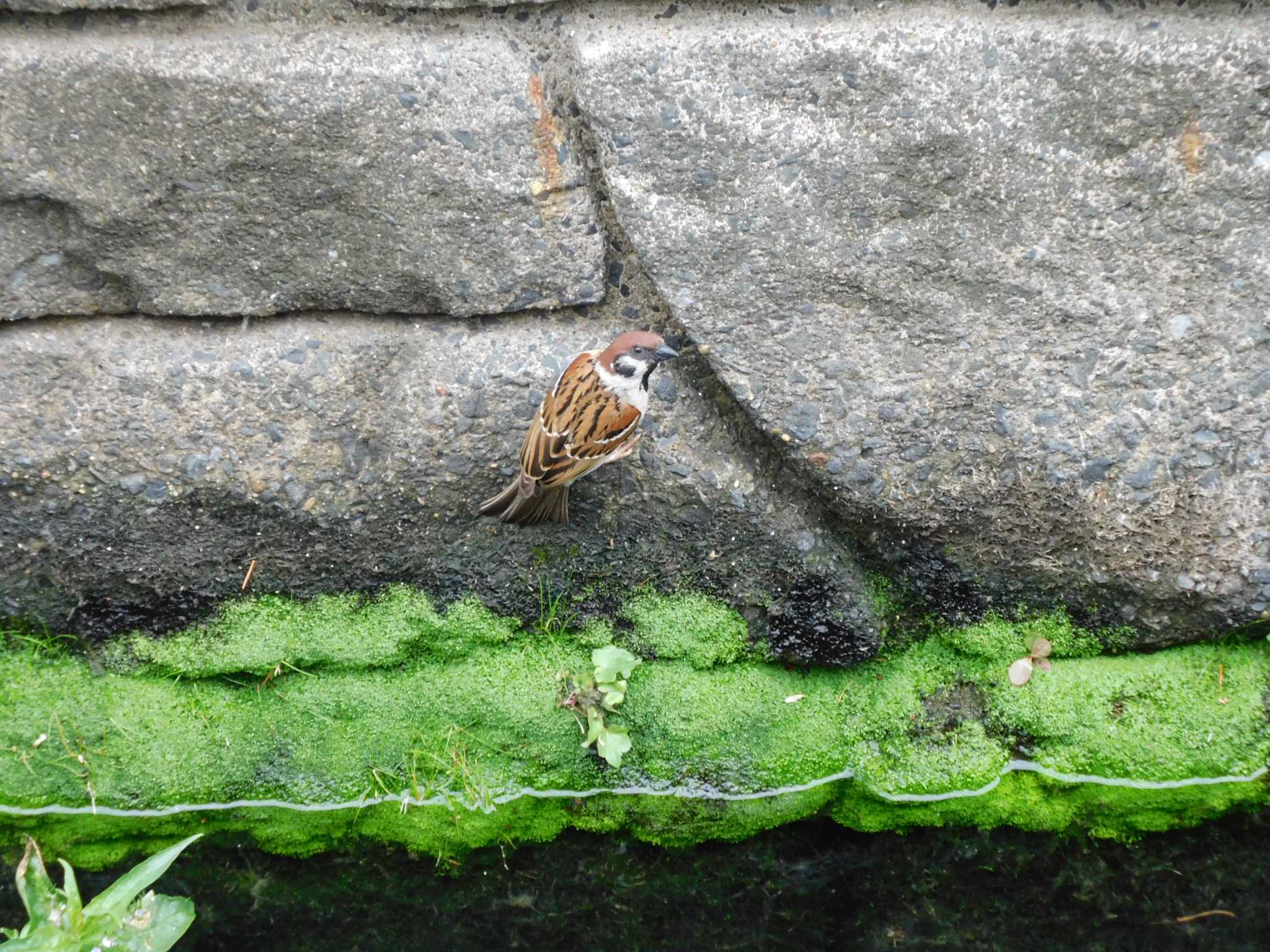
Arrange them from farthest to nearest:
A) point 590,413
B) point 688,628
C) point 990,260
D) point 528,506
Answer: point 688,628 < point 528,506 < point 990,260 < point 590,413

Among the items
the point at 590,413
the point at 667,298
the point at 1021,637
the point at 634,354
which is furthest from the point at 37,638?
the point at 1021,637

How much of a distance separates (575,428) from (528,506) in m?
0.32

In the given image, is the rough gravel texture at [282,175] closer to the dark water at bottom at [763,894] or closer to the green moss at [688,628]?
the green moss at [688,628]

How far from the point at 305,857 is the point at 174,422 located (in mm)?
1298

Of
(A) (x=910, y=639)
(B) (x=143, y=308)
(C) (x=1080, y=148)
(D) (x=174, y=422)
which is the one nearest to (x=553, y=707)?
(A) (x=910, y=639)

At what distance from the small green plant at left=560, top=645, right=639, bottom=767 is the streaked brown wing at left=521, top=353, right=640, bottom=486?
59 cm

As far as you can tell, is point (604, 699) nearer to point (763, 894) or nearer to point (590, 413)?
point (763, 894)

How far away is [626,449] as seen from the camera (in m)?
3.08

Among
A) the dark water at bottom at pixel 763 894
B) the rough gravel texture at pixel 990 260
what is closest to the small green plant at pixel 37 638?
the dark water at bottom at pixel 763 894

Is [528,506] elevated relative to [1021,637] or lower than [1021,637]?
elevated

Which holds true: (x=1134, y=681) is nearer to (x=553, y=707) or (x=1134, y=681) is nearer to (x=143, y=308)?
(x=553, y=707)

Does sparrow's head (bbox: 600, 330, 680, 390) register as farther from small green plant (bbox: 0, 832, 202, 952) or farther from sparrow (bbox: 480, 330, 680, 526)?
small green plant (bbox: 0, 832, 202, 952)

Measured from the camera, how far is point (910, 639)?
343cm

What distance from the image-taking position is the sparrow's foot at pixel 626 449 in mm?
3051
